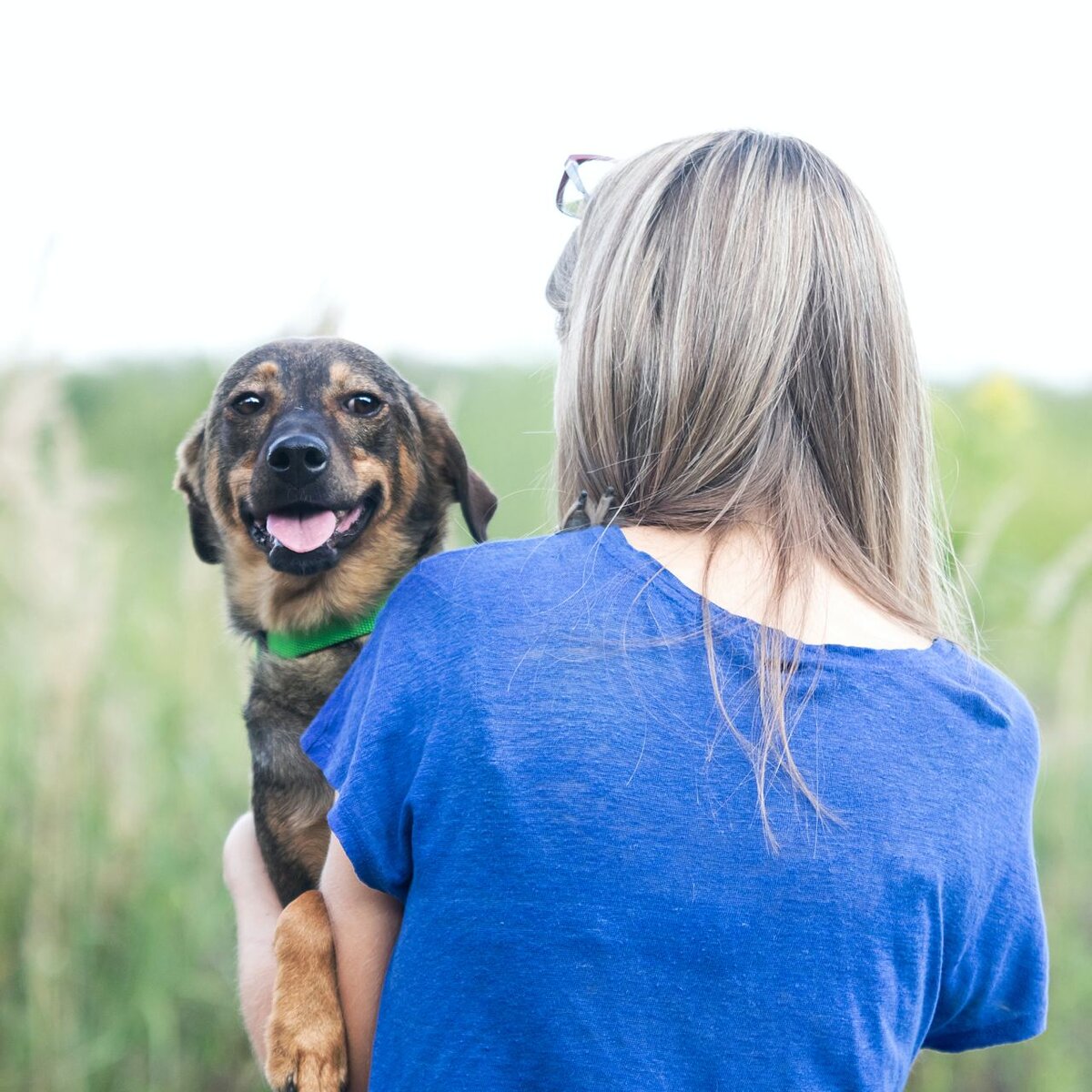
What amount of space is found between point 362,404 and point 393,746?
139 centimetres

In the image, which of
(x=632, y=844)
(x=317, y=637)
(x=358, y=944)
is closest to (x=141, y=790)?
(x=317, y=637)

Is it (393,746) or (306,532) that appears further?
(306,532)

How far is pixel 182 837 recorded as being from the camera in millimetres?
3438

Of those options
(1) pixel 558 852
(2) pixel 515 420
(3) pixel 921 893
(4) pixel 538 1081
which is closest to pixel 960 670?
(3) pixel 921 893

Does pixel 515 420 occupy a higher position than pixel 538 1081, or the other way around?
pixel 538 1081

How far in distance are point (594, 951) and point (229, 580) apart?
5.28 ft

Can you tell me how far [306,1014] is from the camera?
5.66 ft

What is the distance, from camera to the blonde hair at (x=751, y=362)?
1538mm

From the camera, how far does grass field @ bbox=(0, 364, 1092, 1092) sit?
2.98 metres

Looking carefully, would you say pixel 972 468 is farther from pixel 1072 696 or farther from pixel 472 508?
pixel 472 508

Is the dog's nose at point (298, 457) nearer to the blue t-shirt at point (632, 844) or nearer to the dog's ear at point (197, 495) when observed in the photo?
the dog's ear at point (197, 495)

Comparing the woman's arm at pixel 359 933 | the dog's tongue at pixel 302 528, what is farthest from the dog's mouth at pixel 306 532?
the woman's arm at pixel 359 933

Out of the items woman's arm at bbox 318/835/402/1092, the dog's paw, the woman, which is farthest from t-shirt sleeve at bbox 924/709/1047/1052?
the dog's paw

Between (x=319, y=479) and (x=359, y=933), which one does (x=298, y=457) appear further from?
(x=359, y=933)
